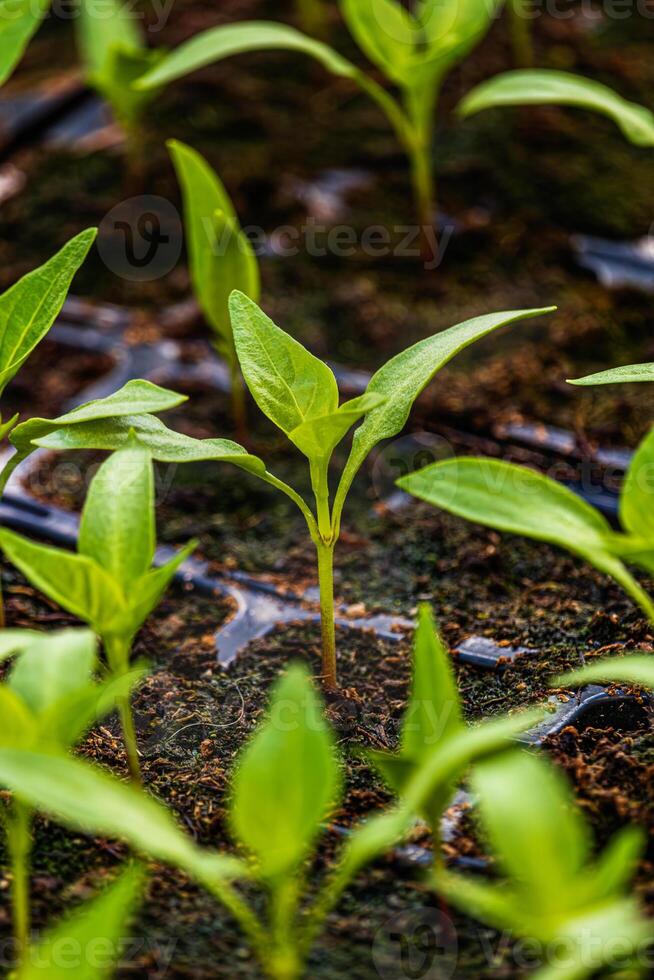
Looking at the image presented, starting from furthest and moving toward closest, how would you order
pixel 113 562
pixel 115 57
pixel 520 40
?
pixel 520 40 < pixel 115 57 < pixel 113 562

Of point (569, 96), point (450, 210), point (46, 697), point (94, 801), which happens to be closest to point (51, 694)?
point (46, 697)

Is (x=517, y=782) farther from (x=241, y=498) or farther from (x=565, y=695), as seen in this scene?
(x=241, y=498)

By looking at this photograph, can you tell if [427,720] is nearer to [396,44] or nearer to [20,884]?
[20,884]

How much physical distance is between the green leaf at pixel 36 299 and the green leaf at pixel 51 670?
1.15 ft

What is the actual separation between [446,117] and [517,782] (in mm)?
1622

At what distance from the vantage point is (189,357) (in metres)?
1.62

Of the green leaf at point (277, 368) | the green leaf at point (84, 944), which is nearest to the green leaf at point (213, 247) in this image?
the green leaf at point (277, 368)

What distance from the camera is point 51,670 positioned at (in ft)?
2.48

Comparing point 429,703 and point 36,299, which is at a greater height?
point 36,299

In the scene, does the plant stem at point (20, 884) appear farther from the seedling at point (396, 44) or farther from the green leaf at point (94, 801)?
the seedling at point (396, 44)

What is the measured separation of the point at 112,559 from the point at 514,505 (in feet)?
0.99

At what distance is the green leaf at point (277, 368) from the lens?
988 millimetres

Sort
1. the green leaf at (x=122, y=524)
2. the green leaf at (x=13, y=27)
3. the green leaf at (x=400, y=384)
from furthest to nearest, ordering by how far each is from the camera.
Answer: the green leaf at (x=13, y=27)
the green leaf at (x=400, y=384)
the green leaf at (x=122, y=524)

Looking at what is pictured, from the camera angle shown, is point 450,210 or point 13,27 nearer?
point 13,27
